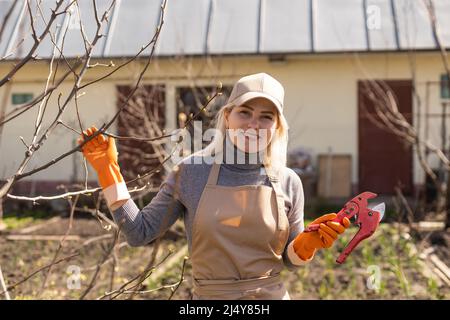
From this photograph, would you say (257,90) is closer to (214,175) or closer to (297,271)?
(214,175)

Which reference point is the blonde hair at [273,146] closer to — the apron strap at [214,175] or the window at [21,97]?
the apron strap at [214,175]

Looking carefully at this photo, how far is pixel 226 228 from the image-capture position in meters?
2.22

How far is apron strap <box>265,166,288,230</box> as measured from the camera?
90.2 inches

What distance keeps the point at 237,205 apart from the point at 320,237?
30cm

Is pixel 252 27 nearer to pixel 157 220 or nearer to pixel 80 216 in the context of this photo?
pixel 80 216

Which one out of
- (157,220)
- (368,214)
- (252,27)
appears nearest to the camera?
(368,214)

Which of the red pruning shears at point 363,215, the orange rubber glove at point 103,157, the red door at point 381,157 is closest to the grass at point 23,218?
the red door at point 381,157

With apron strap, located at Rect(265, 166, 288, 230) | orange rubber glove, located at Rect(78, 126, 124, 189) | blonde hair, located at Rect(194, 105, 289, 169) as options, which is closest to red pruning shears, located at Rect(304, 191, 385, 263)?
apron strap, located at Rect(265, 166, 288, 230)

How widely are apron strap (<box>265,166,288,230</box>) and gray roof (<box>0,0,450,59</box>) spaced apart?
791 centimetres

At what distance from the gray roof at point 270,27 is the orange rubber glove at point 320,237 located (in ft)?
26.5

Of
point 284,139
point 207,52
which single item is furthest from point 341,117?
point 284,139

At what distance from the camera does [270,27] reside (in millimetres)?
11062

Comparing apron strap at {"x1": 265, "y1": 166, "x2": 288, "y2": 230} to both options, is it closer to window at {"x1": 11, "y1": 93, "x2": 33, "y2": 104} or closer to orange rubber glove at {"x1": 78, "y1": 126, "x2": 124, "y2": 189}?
orange rubber glove at {"x1": 78, "y1": 126, "x2": 124, "y2": 189}
